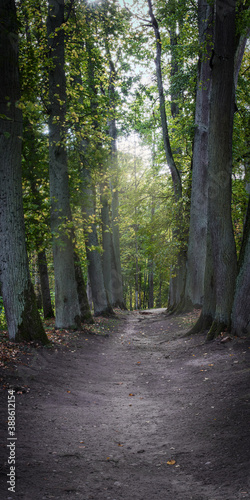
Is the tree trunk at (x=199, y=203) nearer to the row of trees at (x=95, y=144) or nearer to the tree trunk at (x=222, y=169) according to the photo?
the row of trees at (x=95, y=144)

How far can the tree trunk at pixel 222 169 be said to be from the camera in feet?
24.0

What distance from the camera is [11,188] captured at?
6.78 m

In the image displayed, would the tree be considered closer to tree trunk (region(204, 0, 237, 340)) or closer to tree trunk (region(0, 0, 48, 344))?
tree trunk (region(204, 0, 237, 340))

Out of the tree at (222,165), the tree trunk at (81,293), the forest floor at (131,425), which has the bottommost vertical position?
the forest floor at (131,425)

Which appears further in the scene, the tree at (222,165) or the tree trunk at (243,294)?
the tree at (222,165)

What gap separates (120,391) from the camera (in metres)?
6.37

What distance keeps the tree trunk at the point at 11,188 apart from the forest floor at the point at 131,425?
1.13m

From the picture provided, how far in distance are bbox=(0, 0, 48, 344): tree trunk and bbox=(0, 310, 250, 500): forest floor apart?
113 cm

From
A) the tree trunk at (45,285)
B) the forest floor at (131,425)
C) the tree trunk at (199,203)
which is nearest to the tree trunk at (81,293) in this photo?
the tree trunk at (45,285)

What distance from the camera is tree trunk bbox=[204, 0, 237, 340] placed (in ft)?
24.0

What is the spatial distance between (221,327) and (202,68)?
26.0 feet

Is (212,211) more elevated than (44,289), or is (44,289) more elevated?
(212,211)

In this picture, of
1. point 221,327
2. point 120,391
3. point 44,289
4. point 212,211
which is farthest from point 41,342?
point 44,289

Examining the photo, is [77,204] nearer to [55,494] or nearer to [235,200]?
[235,200]
